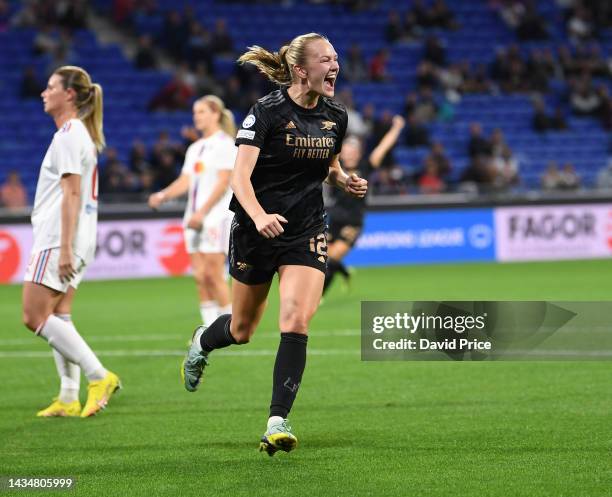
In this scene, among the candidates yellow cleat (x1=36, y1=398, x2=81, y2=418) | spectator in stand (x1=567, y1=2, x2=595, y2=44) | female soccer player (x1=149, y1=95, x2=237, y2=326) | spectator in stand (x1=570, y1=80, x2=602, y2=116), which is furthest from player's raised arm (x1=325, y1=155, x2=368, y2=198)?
spectator in stand (x1=567, y1=2, x2=595, y2=44)

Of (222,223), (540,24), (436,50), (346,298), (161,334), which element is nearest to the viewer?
(222,223)

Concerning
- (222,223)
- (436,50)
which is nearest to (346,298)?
(222,223)

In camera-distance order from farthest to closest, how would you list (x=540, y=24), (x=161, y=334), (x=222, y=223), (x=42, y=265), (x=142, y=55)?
(x=540, y=24)
(x=142, y=55)
(x=161, y=334)
(x=222, y=223)
(x=42, y=265)

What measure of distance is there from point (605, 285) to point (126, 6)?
15.0 m

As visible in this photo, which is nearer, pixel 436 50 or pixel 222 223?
pixel 222 223

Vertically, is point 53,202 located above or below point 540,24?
below

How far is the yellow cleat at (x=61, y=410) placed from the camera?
7.89 meters

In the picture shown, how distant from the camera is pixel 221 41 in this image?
27281 mm

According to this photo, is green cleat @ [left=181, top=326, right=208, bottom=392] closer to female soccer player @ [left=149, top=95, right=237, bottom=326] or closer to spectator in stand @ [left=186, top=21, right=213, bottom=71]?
female soccer player @ [left=149, top=95, right=237, bottom=326]

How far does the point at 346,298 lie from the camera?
16.6 meters

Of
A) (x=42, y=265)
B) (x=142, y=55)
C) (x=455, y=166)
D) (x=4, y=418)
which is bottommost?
(x=4, y=418)

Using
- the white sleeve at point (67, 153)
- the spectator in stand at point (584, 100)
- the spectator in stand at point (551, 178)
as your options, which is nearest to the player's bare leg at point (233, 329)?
the white sleeve at point (67, 153)

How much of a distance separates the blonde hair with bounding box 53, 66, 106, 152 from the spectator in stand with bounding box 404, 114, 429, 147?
19513 millimetres

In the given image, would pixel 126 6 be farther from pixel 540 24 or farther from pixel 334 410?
pixel 334 410
